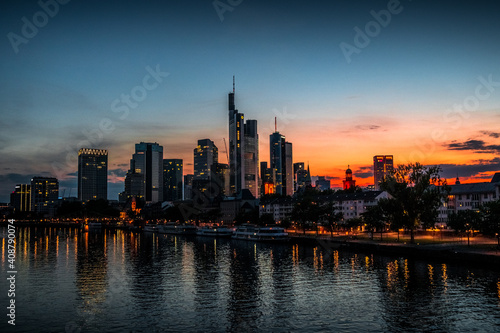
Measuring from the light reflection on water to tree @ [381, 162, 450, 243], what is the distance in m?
21.8

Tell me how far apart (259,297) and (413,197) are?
64.4 metres

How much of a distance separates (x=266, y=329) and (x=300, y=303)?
1029 cm

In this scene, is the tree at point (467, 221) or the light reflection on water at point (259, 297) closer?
the light reflection on water at point (259, 297)

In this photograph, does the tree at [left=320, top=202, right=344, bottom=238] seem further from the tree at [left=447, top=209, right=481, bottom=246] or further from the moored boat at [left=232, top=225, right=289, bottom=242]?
the tree at [left=447, top=209, right=481, bottom=246]

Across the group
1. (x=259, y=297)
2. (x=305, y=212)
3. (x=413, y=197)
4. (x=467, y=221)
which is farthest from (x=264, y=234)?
(x=259, y=297)

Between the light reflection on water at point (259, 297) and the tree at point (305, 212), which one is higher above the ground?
the tree at point (305, 212)

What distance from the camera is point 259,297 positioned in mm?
52188

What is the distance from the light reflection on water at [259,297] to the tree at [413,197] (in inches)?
858

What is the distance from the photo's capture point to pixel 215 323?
41.2 m

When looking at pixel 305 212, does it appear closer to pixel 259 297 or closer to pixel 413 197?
pixel 413 197

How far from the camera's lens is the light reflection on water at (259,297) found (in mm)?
40781

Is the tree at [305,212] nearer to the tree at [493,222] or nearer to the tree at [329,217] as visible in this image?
the tree at [329,217]

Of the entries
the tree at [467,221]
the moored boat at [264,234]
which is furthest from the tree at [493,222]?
the moored boat at [264,234]

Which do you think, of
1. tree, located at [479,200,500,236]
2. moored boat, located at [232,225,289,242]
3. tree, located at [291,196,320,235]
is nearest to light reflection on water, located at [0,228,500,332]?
tree, located at [479,200,500,236]
